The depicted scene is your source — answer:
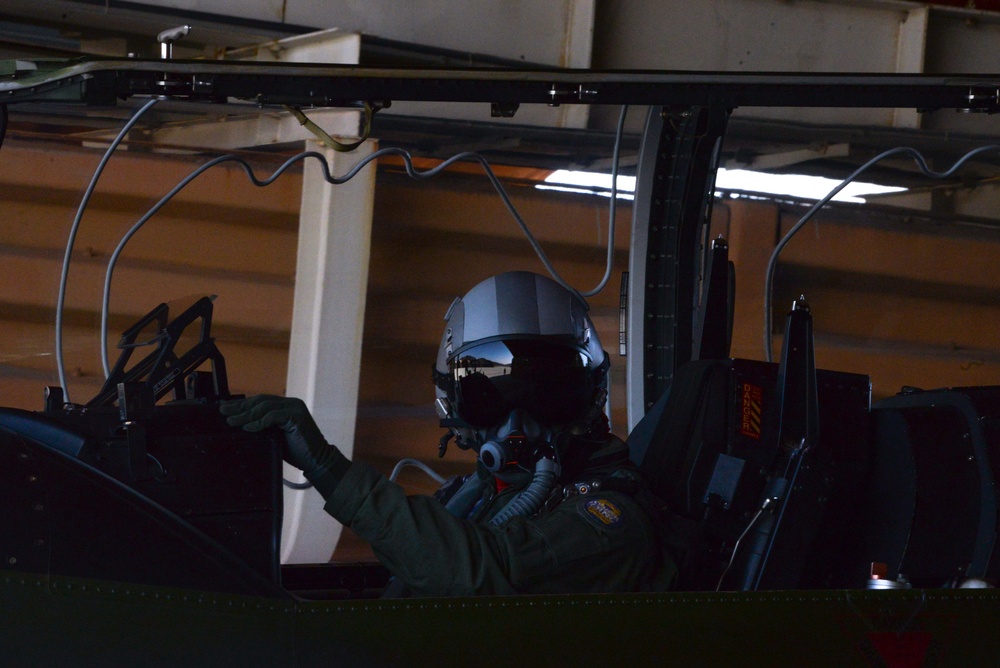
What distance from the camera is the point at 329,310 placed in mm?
2926

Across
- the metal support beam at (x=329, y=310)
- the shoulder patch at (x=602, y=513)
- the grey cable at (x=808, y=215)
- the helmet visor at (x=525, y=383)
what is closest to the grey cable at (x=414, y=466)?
the metal support beam at (x=329, y=310)

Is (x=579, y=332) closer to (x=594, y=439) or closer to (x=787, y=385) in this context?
(x=594, y=439)

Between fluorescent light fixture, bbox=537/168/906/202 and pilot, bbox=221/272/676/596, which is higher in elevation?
fluorescent light fixture, bbox=537/168/906/202

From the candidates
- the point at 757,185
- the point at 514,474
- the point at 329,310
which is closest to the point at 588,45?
the point at 757,185

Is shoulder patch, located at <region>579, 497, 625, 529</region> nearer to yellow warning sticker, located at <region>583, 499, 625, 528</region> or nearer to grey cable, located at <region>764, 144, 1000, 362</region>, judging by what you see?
yellow warning sticker, located at <region>583, 499, 625, 528</region>

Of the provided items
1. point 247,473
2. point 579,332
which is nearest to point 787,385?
point 579,332

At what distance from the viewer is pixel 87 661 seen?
3.82 ft

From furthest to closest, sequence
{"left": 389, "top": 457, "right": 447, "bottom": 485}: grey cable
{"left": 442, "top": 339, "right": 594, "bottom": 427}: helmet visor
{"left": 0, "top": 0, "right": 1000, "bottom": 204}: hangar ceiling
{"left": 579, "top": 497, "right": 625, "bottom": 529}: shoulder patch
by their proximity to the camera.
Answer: {"left": 389, "top": 457, "right": 447, "bottom": 485}: grey cable < {"left": 0, "top": 0, "right": 1000, "bottom": 204}: hangar ceiling < {"left": 442, "top": 339, "right": 594, "bottom": 427}: helmet visor < {"left": 579, "top": 497, "right": 625, "bottom": 529}: shoulder patch

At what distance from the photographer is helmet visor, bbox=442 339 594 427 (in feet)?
5.41

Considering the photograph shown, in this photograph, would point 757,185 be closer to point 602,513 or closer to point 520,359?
point 520,359

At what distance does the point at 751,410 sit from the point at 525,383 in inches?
15.7

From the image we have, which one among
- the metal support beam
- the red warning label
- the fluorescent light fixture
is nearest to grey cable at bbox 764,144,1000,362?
the fluorescent light fixture

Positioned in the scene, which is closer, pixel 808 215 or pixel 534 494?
pixel 534 494

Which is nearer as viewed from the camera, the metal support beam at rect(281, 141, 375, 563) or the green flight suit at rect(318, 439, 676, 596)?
the green flight suit at rect(318, 439, 676, 596)
